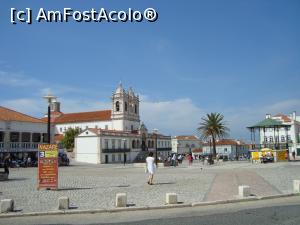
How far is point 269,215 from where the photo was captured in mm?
10758

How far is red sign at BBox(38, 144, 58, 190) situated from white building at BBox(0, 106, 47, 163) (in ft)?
118

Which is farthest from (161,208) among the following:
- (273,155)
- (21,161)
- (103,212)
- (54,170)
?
(21,161)

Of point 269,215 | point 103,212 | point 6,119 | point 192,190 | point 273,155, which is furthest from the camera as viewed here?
point 6,119

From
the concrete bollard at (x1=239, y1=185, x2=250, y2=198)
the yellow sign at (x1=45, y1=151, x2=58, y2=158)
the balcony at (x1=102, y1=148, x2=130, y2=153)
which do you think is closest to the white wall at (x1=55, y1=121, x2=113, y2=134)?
the balcony at (x1=102, y1=148, x2=130, y2=153)

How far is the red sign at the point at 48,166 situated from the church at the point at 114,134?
55.8 metres

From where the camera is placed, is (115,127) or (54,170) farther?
(115,127)

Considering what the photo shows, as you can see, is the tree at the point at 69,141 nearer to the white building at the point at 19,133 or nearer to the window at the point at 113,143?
the window at the point at 113,143

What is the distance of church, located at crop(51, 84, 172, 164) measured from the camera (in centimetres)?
7819

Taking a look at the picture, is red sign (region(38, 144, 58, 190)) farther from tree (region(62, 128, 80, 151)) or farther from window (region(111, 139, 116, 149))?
tree (region(62, 128, 80, 151))

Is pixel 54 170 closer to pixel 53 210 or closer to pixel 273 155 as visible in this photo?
pixel 53 210

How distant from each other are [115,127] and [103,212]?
285 feet

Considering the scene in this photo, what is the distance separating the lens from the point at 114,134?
82.8m

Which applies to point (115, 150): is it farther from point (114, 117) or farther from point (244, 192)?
point (244, 192)

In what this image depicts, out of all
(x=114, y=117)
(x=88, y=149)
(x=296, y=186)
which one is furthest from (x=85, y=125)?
(x=296, y=186)
